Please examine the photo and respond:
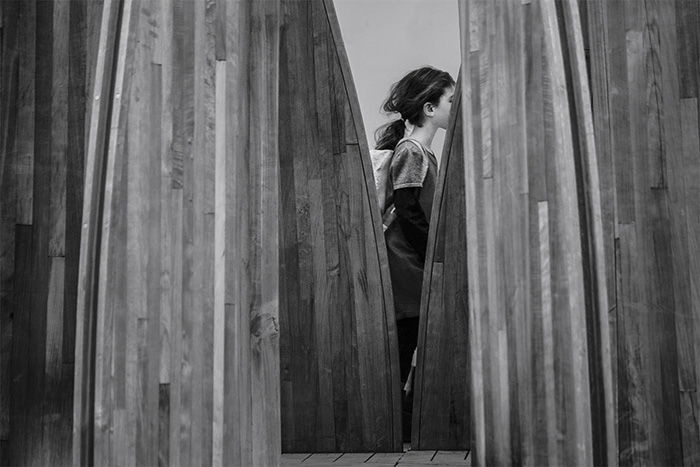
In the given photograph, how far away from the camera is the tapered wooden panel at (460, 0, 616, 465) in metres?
1.51

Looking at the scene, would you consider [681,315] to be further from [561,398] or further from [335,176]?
[335,176]

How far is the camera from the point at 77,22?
6.28 feet

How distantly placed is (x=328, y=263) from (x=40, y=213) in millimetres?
1158

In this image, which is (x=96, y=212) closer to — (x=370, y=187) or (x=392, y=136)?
(x=370, y=187)

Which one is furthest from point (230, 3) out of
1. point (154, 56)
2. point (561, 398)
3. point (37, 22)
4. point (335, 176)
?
point (335, 176)

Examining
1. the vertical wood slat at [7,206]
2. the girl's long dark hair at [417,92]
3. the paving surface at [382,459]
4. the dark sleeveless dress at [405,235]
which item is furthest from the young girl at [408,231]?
the vertical wood slat at [7,206]

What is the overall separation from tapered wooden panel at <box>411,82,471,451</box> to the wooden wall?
1.27m

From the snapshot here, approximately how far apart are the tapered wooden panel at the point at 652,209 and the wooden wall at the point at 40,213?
1027mm

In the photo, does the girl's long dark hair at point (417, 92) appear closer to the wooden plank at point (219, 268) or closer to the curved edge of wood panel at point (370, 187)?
the curved edge of wood panel at point (370, 187)

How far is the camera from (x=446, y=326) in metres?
2.80

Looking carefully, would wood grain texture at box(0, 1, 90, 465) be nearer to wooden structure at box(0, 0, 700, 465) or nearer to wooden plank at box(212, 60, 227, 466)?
wooden structure at box(0, 0, 700, 465)

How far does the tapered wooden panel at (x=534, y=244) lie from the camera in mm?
1513

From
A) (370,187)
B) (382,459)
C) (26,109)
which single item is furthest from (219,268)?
(370,187)

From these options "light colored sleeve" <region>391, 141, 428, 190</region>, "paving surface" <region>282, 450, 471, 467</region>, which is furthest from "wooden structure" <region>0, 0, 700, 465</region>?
"light colored sleeve" <region>391, 141, 428, 190</region>
